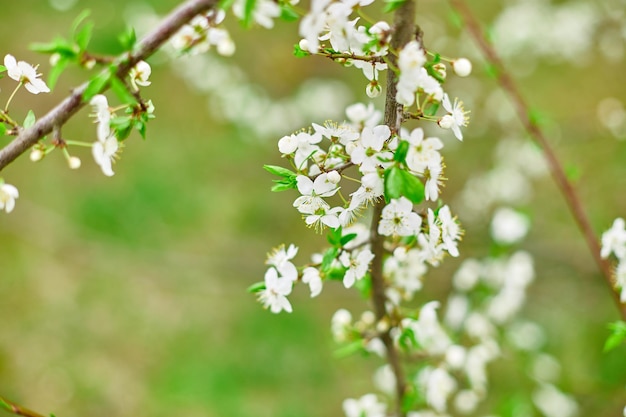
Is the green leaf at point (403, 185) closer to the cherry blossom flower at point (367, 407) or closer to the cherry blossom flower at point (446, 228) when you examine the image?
the cherry blossom flower at point (446, 228)

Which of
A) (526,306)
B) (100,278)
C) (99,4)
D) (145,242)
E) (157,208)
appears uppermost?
(99,4)

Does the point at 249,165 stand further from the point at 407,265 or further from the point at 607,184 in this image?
the point at 407,265

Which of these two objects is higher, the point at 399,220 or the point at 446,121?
the point at 446,121

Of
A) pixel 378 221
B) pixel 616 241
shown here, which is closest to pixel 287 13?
pixel 378 221

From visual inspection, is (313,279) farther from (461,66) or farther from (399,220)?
(461,66)

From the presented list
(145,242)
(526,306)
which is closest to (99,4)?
(145,242)

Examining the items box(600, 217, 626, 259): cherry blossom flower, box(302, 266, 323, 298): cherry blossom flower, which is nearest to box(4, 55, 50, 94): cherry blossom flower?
box(302, 266, 323, 298): cherry blossom flower

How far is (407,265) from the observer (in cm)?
148

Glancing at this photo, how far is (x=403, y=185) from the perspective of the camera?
3.18 feet

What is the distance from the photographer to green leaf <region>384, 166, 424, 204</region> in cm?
96

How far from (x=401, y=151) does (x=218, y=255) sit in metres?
3.30

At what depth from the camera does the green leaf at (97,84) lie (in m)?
0.96

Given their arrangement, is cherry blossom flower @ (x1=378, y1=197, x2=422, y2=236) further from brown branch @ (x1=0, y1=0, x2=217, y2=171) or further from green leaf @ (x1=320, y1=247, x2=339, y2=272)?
brown branch @ (x1=0, y1=0, x2=217, y2=171)

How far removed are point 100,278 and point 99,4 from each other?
2.87 metres
